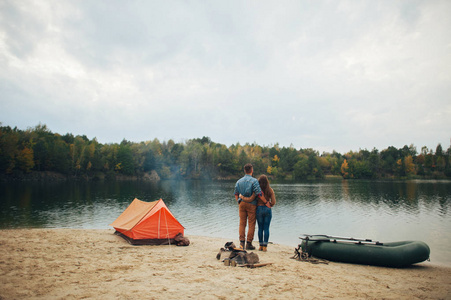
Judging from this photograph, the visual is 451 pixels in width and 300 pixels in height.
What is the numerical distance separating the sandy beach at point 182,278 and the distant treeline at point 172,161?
77.7 meters

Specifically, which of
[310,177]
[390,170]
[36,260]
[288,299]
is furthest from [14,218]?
[390,170]

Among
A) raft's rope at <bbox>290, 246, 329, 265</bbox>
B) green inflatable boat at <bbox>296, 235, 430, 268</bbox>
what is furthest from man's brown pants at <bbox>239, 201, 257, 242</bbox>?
green inflatable boat at <bbox>296, 235, 430, 268</bbox>

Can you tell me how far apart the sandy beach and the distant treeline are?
77.7 meters

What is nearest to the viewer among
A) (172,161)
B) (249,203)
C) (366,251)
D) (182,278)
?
(182,278)

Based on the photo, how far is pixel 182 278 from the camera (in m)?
5.90

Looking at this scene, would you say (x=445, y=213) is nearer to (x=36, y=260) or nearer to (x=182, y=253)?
(x=182, y=253)

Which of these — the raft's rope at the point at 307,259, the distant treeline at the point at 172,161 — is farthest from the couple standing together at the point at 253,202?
the distant treeline at the point at 172,161

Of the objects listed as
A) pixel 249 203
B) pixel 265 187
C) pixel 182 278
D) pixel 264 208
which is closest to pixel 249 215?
pixel 249 203

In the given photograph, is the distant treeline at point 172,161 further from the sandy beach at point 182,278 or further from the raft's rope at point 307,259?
the raft's rope at point 307,259

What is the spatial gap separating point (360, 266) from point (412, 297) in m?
3.17

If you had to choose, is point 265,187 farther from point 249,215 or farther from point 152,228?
point 152,228

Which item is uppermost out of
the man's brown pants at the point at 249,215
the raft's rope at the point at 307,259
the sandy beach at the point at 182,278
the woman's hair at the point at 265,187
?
the woman's hair at the point at 265,187

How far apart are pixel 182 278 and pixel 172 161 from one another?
111 metres

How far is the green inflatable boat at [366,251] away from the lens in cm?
835
